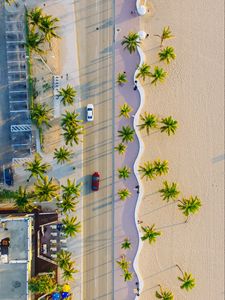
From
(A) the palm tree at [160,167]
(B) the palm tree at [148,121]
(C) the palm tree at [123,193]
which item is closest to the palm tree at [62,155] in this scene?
(C) the palm tree at [123,193]

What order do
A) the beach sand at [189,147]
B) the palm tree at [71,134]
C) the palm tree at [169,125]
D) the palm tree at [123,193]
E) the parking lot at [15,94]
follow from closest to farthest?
the palm tree at [71,134] < the parking lot at [15,94] < the palm tree at [169,125] < the palm tree at [123,193] < the beach sand at [189,147]

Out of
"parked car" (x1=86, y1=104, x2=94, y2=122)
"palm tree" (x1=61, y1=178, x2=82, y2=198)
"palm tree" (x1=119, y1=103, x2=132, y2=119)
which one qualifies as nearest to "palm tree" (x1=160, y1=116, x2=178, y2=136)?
"palm tree" (x1=119, y1=103, x2=132, y2=119)

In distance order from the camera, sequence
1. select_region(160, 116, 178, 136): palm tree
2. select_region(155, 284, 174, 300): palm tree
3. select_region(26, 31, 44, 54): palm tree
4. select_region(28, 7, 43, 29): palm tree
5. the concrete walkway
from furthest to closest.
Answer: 1. select_region(155, 284, 174, 300): palm tree
2. the concrete walkway
3. select_region(160, 116, 178, 136): palm tree
4. select_region(26, 31, 44, 54): palm tree
5. select_region(28, 7, 43, 29): palm tree

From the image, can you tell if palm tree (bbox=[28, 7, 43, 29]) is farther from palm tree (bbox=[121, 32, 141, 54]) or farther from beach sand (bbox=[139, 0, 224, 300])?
beach sand (bbox=[139, 0, 224, 300])

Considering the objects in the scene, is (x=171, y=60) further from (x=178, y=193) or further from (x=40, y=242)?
(x=40, y=242)

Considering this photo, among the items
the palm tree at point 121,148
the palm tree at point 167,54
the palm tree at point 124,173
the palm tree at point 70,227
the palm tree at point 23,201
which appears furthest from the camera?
the palm tree at point 121,148

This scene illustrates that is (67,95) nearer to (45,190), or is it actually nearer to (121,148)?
(121,148)

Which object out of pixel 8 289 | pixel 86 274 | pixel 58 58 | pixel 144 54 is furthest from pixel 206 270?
pixel 58 58

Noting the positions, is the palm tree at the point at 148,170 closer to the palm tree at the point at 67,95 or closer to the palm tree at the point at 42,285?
the palm tree at the point at 67,95
